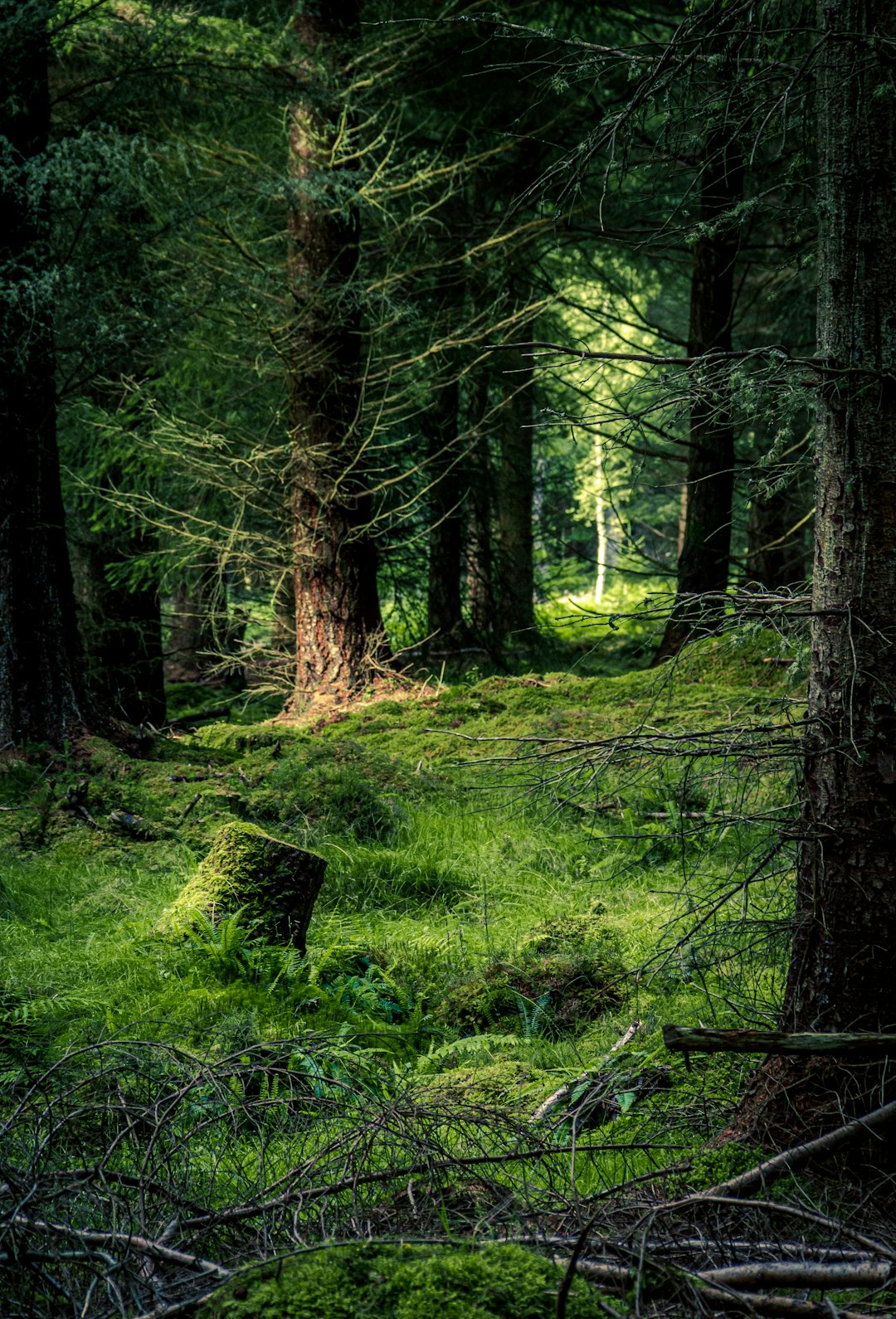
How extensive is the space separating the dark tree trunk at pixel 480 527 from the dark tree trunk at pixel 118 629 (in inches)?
150

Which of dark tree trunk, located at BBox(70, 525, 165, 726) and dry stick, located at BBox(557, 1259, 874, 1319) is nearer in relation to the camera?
dry stick, located at BBox(557, 1259, 874, 1319)

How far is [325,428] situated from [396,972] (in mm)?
6640

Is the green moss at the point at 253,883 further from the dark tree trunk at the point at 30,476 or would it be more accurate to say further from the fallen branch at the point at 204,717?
the fallen branch at the point at 204,717

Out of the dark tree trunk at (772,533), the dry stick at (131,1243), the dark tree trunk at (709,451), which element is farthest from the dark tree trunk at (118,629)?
the dry stick at (131,1243)

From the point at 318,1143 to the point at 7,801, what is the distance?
4.62 m

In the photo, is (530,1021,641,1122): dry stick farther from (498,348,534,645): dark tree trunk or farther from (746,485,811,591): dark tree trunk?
(498,348,534,645): dark tree trunk

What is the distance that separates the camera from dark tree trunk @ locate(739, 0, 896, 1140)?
2.79 m

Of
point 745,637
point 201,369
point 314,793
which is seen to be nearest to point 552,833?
point 314,793

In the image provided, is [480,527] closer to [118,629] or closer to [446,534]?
[446,534]

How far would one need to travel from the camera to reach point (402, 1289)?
6.30ft

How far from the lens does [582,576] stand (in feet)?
123

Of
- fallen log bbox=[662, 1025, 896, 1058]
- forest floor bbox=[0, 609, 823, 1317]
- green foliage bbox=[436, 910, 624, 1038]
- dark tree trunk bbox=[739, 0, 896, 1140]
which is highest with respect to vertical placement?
dark tree trunk bbox=[739, 0, 896, 1140]

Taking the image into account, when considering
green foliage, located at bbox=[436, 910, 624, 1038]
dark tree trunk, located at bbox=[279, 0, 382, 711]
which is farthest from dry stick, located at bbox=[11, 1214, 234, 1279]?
dark tree trunk, located at bbox=[279, 0, 382, 711]

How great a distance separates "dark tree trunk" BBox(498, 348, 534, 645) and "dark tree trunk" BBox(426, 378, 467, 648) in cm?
59
